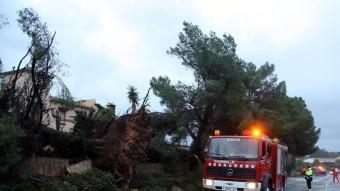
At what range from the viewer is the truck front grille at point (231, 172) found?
2038 centimetres

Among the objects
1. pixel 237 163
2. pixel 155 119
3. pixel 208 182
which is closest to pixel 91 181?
pixel 208 182

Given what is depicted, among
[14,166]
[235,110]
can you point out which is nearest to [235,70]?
[235,110]

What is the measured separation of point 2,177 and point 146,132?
7515 millimetres

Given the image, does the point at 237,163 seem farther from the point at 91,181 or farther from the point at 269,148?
the point at 91,181

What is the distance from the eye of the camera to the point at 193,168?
3284 cm

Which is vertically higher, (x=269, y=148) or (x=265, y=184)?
(x=269, y=148)

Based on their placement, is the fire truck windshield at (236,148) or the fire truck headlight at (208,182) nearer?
the fire truck windshield at (236,148)

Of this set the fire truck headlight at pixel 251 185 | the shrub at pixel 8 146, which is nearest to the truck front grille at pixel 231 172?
the fire truck headlight at pixel 251 185

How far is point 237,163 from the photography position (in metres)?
20.6

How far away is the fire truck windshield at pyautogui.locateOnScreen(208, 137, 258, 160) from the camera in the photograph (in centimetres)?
2070

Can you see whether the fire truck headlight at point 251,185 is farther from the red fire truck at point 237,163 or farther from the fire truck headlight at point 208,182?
the fire truck headlight at point 208,182

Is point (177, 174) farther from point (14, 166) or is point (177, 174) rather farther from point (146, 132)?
point (14, 166)

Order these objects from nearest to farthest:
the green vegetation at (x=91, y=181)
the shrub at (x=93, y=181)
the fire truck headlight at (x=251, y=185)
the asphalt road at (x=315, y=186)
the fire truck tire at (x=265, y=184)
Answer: the green vegetation at (x=91, y=181), the shrub at (x=93, y=181), the fire truck headlight at (x=251, y=185), the fire truck tire at (x=265, y=184), the asphalt road at (x=315, y=186)

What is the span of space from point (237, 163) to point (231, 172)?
1.40 feet
